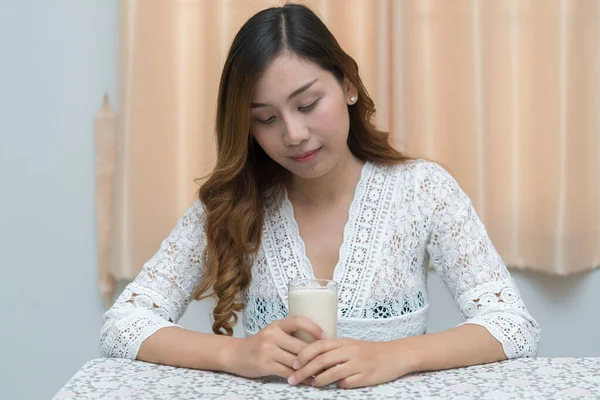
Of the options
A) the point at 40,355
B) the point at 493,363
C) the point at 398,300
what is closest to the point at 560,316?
the point at 398,300

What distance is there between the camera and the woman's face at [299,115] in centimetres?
150

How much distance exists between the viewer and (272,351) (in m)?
1.23

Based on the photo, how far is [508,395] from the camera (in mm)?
1101

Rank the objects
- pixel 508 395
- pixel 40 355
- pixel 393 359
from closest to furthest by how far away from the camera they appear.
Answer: pixel 508 395
pixel 393 359
pixel 40 355

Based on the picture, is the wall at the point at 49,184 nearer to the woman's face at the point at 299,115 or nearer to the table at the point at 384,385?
the woman's face at the point at 299,115

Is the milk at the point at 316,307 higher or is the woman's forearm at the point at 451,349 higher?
the milk at the point at 316,307

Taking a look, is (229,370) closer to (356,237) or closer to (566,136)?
(356,237)

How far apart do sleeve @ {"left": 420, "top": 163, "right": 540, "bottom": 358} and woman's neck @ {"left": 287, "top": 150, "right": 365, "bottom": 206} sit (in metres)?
0.17

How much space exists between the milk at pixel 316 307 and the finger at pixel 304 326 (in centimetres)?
1

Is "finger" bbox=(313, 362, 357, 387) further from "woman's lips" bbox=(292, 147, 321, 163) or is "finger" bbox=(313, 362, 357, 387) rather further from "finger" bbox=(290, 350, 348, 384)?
"woman's lips" bbox=(292, 147, 321, 163)

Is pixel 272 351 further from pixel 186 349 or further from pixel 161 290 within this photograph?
pixel 161 290

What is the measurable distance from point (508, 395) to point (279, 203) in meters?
0.82

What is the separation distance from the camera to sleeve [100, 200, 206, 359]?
146cm

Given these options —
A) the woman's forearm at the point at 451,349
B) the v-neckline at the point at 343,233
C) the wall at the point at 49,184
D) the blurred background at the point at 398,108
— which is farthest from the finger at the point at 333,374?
the wall at the point at 49,184
